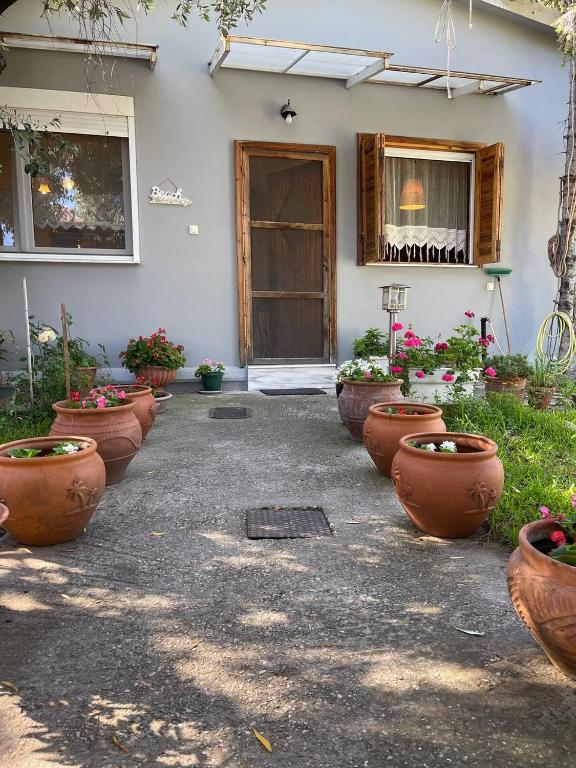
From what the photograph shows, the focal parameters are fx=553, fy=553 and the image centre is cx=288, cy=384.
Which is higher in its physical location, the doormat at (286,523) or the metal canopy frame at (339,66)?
the metal canopy frame at (339,66)

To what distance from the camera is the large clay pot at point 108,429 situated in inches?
127

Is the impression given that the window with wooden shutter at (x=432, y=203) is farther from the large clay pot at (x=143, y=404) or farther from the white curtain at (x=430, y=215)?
the large clay pot at (x=143, y=404)

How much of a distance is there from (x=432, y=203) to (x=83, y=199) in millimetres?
4431

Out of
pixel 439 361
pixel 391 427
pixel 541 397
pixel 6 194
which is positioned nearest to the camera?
pixel 391 427

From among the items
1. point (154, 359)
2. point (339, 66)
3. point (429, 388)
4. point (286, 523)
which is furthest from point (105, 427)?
point (339, 66)

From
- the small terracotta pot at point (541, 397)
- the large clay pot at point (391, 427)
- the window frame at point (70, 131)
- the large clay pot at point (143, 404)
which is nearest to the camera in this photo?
the large clay pot at point (391, 427)

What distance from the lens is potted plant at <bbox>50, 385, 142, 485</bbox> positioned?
323cm

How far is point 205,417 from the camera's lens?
532 centimetres

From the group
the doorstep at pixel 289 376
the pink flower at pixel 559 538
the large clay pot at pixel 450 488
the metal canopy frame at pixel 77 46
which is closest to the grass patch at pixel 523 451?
the large clay pot at pixel 450 488

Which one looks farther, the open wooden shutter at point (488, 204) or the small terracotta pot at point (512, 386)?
the open wooden shutter at point (488, 204)

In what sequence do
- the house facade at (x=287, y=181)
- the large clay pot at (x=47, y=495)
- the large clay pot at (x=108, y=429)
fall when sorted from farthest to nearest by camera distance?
1. the house facade at (x=287, y=181)
2. the large clay pot at (x=108, y=429)
3. the large clay pot at (x=47, y=495)

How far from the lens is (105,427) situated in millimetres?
3246

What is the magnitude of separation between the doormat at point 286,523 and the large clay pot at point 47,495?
0.81m

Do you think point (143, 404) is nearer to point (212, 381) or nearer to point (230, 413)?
point (230, 413)
